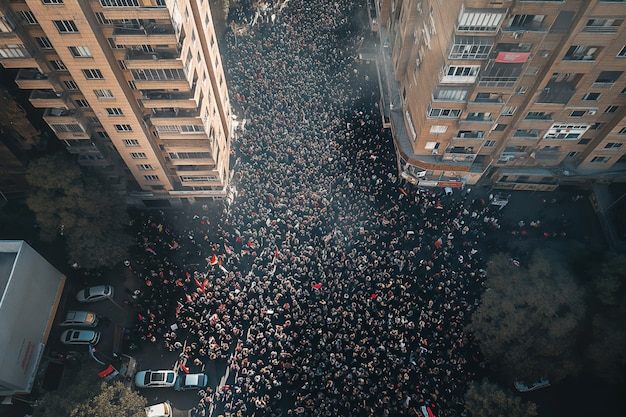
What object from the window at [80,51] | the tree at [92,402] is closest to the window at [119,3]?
the window at [80,51]

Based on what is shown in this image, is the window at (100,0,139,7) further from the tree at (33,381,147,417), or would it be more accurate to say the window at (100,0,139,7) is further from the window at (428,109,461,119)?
the tree at (33,381,147,417)

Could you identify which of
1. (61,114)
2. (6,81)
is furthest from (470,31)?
(6,81)

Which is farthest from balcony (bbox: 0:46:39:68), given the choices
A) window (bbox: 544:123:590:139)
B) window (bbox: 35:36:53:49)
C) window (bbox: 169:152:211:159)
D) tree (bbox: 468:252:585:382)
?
window (bbox: 544:123:590:139)

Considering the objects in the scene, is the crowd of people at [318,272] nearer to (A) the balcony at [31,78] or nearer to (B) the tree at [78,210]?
(B) the tree at [78,210]

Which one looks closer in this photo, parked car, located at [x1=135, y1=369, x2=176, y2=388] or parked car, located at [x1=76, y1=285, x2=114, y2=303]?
parked car, located at [x1=135, y1=369, x2=176, y2=388]

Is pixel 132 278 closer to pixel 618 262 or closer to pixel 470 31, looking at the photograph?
pixel 470 31
